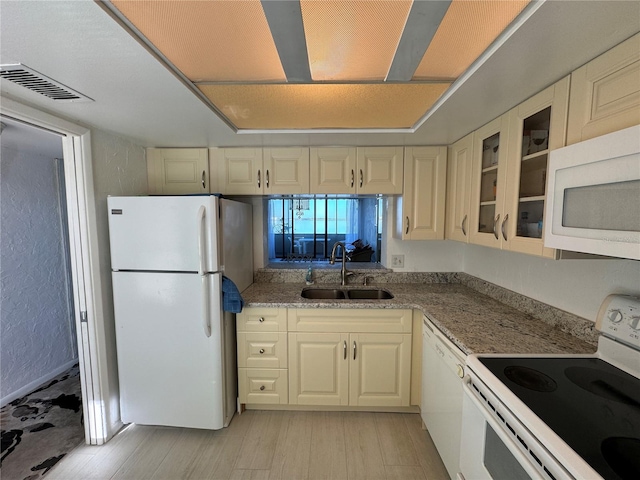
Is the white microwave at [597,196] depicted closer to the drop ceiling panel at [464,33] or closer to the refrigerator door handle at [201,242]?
the drop ceiling panel at [464,33]

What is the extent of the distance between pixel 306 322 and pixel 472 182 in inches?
58.9

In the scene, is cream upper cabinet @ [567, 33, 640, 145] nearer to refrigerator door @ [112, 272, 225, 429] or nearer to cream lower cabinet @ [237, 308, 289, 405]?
Result: cream lower cabinet @ [237, 308, 289, 405]

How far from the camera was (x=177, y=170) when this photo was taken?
2.18 metres

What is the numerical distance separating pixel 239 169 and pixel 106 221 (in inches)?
38.3

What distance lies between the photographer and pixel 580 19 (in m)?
0.79

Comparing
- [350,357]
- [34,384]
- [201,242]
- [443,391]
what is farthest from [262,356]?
[34,384]

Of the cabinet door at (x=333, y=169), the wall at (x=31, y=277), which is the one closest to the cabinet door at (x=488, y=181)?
the cabinet door at (x=333, y=169)

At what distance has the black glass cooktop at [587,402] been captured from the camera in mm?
696

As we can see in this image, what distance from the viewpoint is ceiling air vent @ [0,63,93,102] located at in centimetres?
105

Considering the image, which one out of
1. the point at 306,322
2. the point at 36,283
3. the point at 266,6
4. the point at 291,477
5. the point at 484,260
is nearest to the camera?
the point at 266,6

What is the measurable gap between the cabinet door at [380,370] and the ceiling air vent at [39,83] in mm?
2083

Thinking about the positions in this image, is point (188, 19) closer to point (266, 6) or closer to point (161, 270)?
point (266, 6)

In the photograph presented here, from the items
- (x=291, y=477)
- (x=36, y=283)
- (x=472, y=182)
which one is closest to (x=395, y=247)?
(x=472, y=182)

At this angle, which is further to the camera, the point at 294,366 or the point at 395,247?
the point at 395,247
